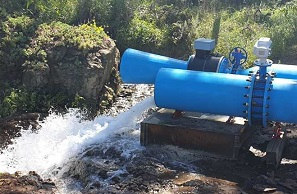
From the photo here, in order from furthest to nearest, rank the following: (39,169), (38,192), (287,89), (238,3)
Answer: (238,3) < (39,169) < (287,89) < (38,192)

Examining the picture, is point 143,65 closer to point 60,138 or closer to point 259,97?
point 60,138

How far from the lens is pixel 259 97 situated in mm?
7520

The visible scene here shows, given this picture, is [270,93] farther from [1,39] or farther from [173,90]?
[1,39]

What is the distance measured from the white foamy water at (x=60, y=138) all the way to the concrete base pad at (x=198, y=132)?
18.5 inches

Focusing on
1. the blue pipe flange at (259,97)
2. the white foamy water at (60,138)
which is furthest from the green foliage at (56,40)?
the blue pipe flange at (259,97)

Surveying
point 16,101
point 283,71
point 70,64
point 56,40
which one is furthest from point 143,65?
point 16,101

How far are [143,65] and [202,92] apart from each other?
1.88m

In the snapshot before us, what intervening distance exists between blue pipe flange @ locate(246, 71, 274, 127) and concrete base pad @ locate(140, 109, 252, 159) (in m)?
0.43

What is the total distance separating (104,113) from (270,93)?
4144 millimetres

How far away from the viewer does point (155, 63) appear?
921 cm

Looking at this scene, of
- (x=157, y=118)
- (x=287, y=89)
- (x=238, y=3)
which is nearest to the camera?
(x=287, y=89)

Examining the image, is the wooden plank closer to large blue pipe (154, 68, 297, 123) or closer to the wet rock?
large blue pipe (154, 68, 297, 123)

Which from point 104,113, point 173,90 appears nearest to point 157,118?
point 173,90

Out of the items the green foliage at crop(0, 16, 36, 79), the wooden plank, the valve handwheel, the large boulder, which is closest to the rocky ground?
the wooden plank
